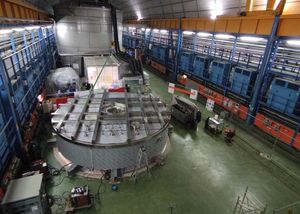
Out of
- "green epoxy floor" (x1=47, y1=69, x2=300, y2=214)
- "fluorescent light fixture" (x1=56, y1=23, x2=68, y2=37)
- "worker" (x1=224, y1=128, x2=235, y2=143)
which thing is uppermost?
"fluorescent light fixture" (x1=56, y1=23, x2=68, y2=37)

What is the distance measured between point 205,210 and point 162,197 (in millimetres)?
1421

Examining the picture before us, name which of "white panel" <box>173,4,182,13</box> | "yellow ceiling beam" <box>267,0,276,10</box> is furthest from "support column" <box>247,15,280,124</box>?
"white panel" <box>173,4,182,13</box>

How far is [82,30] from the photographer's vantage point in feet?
58.2

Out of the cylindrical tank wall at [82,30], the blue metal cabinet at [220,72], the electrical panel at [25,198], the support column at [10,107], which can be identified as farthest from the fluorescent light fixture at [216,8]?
the electrical panel at [25,198]

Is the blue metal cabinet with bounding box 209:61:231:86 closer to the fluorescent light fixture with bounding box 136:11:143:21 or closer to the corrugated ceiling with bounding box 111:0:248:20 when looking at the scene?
the corrugated ceiling with bounding box 111:0:248:20

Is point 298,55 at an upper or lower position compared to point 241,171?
upper

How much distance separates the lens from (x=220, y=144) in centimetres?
987

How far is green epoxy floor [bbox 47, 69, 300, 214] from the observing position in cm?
641

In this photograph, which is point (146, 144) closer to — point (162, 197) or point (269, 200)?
point (162, 197)

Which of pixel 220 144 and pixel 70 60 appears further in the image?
pixel 70 60

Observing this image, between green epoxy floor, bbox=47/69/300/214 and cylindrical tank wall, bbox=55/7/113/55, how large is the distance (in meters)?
12.1

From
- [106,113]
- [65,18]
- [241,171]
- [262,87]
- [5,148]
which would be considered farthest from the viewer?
[65,18]

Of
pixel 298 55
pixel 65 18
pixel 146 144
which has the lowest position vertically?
pixel 146 144

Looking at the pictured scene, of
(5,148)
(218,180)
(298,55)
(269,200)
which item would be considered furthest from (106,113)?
(298,55)
